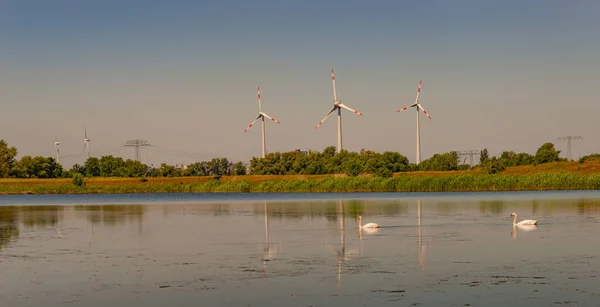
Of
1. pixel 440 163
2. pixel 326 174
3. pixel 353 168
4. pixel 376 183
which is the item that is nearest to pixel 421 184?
pixel 376 183

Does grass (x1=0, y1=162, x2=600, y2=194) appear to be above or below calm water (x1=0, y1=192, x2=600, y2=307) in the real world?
above

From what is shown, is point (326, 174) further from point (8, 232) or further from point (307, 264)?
point (307, 264)

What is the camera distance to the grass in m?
89.8

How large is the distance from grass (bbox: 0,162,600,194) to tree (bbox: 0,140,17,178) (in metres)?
11.0

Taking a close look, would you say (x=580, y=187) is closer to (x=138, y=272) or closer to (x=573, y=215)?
(x=573, y=215)

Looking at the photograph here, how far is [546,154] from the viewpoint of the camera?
460 ft

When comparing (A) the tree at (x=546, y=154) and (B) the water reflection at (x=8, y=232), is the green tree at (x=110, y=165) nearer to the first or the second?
(A) the tree at (x=546, y=154)

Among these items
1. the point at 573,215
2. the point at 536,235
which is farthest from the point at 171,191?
the point at 536,235

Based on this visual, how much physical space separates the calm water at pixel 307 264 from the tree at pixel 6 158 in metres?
121

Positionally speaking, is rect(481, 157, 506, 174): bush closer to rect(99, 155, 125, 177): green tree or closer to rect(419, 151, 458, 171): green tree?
rect(419, 151, 458, 171): green tree

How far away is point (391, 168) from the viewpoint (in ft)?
466

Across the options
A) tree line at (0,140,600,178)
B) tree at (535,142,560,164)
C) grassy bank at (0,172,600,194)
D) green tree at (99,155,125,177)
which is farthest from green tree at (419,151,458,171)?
green tree at (99,155,125,177)

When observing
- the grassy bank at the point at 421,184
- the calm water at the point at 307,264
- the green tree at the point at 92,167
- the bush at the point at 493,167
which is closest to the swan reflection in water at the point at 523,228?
the calm water at the point at 307,264

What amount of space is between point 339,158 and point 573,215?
349 ft
